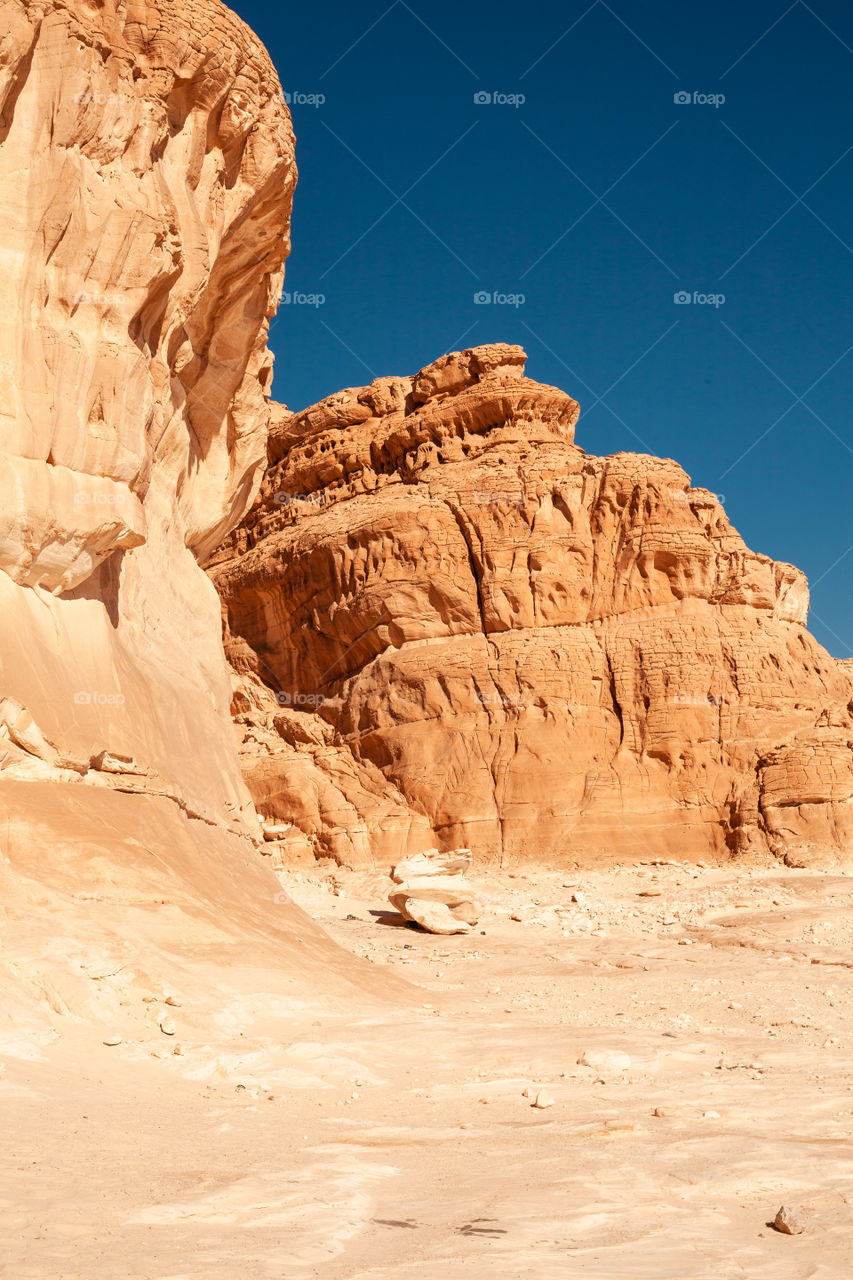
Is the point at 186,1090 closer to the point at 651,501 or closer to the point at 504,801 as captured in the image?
the point at 504,801

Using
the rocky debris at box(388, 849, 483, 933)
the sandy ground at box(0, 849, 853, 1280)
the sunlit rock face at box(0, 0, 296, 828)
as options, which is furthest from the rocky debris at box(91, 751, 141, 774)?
the rocky debris at box(388, 849, 483, 933)

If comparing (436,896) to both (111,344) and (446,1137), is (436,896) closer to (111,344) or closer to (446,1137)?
(111,344)

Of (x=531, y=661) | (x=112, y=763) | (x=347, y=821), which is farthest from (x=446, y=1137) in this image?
(x=531, y=661)

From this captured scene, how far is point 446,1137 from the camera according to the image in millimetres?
6855

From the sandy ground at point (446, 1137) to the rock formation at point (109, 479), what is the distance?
54.1 inches

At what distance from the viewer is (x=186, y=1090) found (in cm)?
782

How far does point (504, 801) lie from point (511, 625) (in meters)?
5.28

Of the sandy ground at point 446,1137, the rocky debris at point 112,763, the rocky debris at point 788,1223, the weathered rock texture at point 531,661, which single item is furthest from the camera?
the weathered rock texture at point 531,661

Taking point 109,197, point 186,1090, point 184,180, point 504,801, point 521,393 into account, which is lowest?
point 186,1090

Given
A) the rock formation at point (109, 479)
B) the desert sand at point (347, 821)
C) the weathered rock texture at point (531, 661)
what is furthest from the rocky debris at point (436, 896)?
the weathered rock texture at point (531, 661)

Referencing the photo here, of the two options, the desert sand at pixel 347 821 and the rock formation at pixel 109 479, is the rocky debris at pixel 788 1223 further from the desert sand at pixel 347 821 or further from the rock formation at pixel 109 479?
the rock formation at pixel 109 479

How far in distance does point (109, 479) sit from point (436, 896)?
37.0 feet

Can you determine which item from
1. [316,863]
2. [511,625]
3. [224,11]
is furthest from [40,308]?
[511,625]

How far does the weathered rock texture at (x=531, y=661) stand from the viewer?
30062 mm
